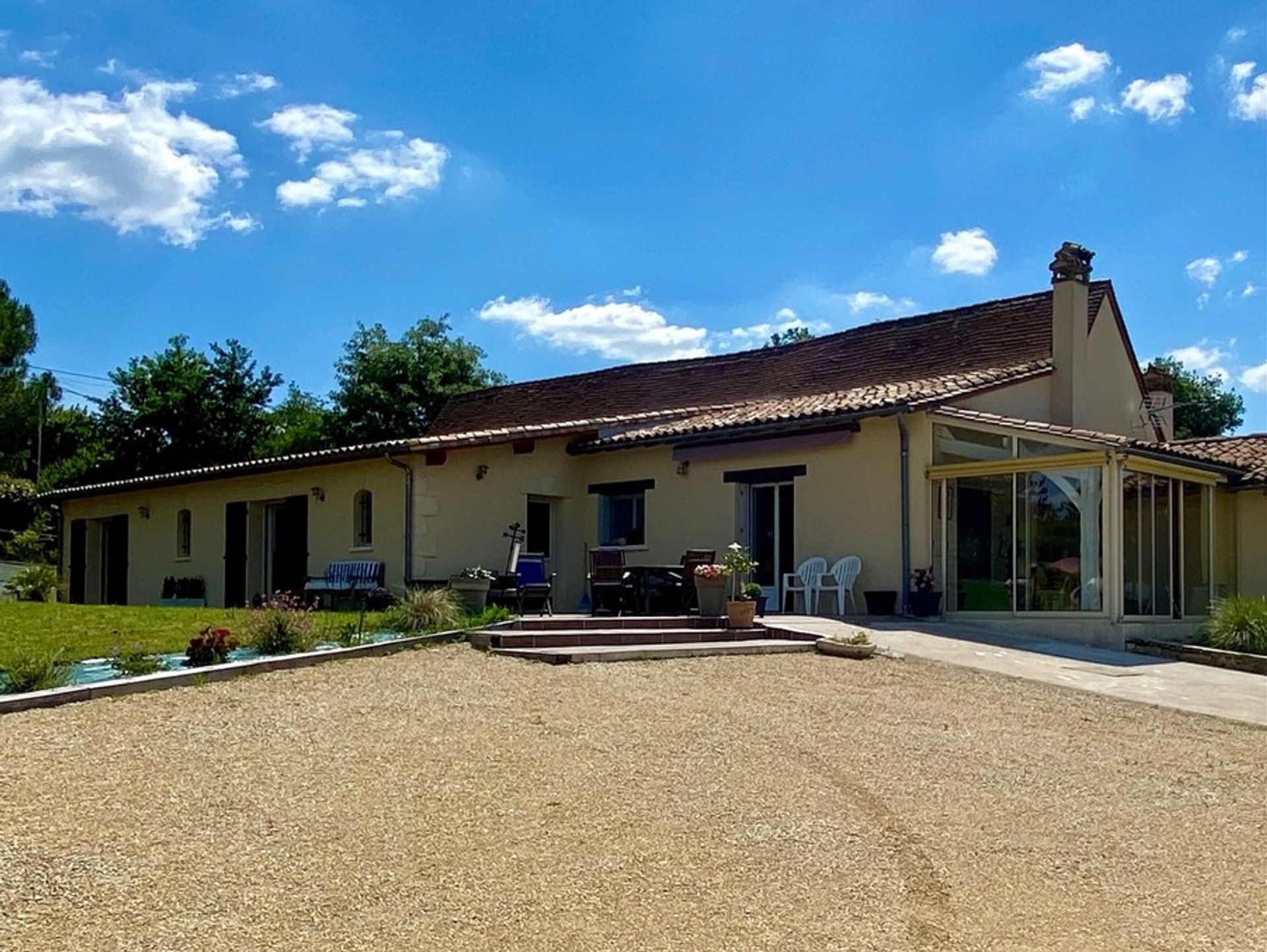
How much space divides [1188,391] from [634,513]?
2759 centimetres

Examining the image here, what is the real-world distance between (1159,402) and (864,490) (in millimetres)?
10630

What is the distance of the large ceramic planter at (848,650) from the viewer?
1263 cm

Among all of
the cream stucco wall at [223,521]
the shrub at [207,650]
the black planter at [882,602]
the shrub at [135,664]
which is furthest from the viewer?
the cream stucco wall at [223,521]

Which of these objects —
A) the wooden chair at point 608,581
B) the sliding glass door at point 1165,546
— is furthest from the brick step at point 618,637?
the sliding glass door at point 1165,546

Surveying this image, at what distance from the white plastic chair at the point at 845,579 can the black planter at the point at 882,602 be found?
→ 18.1 inches

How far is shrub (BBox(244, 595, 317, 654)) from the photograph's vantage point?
11.1 m

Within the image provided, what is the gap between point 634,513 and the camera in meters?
19.8

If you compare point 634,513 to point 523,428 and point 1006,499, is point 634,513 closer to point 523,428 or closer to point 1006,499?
point 523,428

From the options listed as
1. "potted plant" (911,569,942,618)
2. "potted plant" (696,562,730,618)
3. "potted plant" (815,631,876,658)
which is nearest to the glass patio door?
"potted plant" (911,569,942,618)

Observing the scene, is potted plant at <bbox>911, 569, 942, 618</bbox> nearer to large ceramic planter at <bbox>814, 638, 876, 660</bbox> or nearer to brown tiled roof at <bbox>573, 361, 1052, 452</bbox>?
brown tiled roof at <bbox>573, 361, 1052, 452</bbox>

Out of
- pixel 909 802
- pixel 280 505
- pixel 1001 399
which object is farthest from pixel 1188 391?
pixel 909 802

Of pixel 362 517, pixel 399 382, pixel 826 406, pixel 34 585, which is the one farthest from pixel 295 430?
pixel 826 406

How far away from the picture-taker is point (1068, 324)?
1967 cm

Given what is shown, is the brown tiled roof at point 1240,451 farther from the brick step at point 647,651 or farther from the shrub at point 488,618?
the shrub at point 488,618
